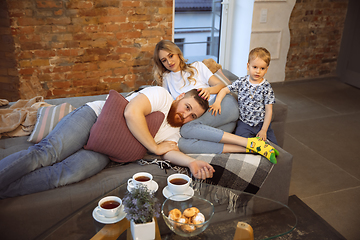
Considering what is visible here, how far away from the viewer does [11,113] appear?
199 cm

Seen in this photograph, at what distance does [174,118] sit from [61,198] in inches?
31.3

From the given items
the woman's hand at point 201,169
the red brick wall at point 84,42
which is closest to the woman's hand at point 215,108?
the woman's hand at point 201,169

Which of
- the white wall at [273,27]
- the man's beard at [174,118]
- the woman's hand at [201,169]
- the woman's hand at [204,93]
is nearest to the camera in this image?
the woman's hand at [201,169]

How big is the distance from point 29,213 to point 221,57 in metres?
3.39

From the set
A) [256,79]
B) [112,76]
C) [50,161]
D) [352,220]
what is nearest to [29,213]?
[50,161]

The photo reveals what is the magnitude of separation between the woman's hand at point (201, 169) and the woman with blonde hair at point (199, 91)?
0.17 meters

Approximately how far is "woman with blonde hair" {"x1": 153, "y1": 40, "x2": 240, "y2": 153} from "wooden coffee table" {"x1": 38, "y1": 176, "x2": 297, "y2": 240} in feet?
1.68

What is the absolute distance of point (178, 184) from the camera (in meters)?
1.36

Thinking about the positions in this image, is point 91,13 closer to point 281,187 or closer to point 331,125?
point 281,187

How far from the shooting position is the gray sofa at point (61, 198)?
1425 mm

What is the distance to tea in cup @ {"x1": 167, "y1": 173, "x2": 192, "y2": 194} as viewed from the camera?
4.34 feet

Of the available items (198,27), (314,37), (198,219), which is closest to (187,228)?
(198,219)

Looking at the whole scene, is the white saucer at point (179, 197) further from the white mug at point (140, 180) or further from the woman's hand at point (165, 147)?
the woman's hand at point (165, 147)

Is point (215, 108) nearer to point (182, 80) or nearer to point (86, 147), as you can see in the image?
point (182, 80)
